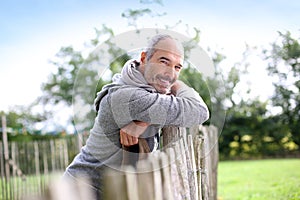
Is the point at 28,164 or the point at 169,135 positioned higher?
the point at 169,135

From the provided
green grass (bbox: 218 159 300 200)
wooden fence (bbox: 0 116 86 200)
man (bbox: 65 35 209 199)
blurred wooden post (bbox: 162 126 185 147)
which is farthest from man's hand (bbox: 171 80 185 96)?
wooden fence (bbox: 0 116 86 200)

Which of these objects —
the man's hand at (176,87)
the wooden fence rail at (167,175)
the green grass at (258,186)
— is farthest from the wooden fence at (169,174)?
the green grass at (258,186)

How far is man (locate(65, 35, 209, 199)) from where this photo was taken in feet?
3.81

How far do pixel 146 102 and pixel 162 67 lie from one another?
0.10 metres

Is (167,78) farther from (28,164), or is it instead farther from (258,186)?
(28,164)

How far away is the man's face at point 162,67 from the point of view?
3.79 feet

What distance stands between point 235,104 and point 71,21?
453 centimetres

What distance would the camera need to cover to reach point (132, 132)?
1178 mm

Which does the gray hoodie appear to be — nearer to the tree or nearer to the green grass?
the green grass

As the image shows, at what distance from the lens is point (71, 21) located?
11461 millimetres

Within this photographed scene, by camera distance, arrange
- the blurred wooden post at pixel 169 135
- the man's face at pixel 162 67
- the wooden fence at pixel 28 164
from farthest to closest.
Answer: the wooden fence at pixel 28 164 < the blurred wooden post at pixel 169 135 < the man's face at pixel 162 67

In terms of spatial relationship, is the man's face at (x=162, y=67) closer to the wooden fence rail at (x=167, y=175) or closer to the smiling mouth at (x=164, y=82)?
the smiling mouth at (x=164, y=82)

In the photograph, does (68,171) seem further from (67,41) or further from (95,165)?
(67,41)

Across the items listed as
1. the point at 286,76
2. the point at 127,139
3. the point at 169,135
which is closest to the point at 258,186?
the point at 286,76
